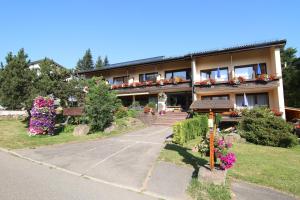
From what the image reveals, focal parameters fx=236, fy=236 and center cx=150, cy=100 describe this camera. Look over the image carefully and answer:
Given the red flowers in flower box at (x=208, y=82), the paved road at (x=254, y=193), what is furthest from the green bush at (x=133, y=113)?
the paved road at (x=254, y=193)

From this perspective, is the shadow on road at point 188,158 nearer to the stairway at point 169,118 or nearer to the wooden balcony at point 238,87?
the stairway at point 169,118

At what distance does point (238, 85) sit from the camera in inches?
892

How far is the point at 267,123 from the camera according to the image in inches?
597

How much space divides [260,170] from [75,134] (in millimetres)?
14269

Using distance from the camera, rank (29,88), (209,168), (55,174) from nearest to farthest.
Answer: (209,168), (55,174), (29,88)

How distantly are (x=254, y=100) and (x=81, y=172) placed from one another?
20.5 metres

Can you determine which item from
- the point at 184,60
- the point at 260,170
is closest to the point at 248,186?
the point at 260,170

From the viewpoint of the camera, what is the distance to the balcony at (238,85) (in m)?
21.3

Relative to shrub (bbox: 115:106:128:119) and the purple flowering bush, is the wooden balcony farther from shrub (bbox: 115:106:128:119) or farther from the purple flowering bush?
the purple flowering bush

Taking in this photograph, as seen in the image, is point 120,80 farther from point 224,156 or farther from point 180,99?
point 224,156

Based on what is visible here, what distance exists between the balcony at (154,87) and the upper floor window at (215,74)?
198 cm

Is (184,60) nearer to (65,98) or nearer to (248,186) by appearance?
(65,98)

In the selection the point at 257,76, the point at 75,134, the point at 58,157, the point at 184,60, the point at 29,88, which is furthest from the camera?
the point at 184,60

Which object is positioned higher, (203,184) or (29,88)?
(29,88)
